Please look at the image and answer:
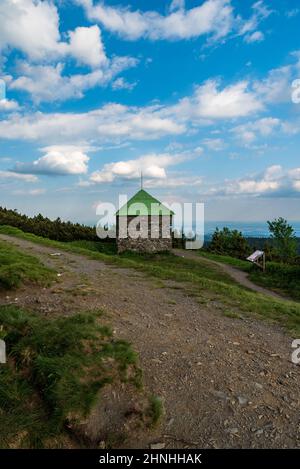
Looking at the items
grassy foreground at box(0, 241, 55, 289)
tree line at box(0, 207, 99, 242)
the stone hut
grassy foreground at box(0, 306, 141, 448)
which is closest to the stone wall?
the stone hut

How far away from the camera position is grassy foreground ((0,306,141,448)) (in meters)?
4.29

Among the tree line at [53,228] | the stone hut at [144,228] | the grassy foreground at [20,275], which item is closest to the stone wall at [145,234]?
the stone hut at [144,228]

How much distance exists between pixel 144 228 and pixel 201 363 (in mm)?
22223

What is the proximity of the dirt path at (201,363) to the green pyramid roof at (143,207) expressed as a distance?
56.9 ft

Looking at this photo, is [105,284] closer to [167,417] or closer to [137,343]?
[137,343]

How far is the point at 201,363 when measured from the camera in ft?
19.4

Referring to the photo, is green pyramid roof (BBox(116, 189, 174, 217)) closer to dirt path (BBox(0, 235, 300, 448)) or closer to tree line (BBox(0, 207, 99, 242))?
tree line (BBox(0, 207, 99, 242))

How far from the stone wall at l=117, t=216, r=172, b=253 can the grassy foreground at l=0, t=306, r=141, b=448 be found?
69.3ft

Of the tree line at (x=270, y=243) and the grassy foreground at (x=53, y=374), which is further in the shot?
the tree line at (x=270, y=243)

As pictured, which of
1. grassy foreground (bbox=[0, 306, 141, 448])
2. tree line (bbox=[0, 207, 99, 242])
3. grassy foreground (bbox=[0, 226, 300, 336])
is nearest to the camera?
grassy foreground (bbox=[0, 306, 141, 448])

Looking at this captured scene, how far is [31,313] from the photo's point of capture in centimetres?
756

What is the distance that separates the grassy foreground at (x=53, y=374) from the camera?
4.29 m

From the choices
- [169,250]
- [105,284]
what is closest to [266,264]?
[169,250]

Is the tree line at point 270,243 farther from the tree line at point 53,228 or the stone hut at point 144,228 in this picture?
the tree line at point 53,228
